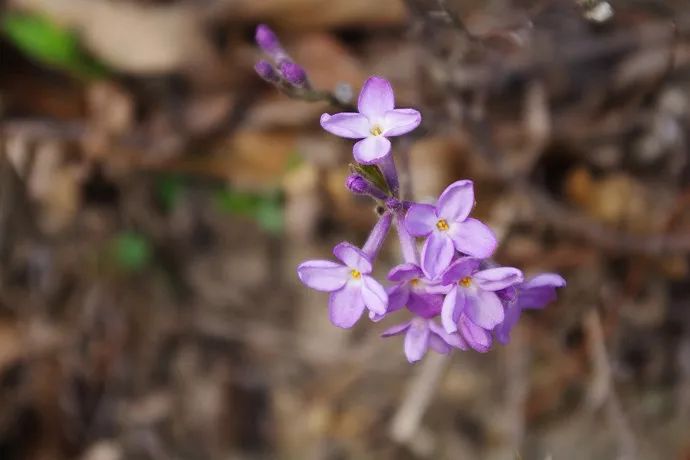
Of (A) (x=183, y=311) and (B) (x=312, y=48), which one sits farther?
(A) (x=183, y=311)

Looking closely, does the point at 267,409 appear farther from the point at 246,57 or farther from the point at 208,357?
the point at 246,57

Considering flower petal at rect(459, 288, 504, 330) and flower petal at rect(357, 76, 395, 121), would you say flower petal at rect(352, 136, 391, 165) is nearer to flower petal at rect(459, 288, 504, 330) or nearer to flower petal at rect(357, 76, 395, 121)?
flower petal at rect(357, 76, 395, 121)

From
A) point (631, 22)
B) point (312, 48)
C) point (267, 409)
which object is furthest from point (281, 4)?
point (267, 409)

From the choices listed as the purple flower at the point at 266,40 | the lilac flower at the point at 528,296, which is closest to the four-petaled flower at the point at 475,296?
the lilac flower at the point at 528,296

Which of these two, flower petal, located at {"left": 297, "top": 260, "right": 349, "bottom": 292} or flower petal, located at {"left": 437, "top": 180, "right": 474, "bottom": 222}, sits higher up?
flower petal, located at {"left": 437, "top": 180, "right": 474, "bottom": 222}

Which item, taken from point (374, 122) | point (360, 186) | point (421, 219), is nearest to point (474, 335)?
point (421, 219)

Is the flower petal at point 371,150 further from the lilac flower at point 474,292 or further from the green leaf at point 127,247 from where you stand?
the green leaf at point 127,247

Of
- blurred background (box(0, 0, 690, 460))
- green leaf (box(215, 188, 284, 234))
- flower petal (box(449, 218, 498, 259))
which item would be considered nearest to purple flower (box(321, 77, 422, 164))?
flower petal (box(449, 218, 498, 259))
